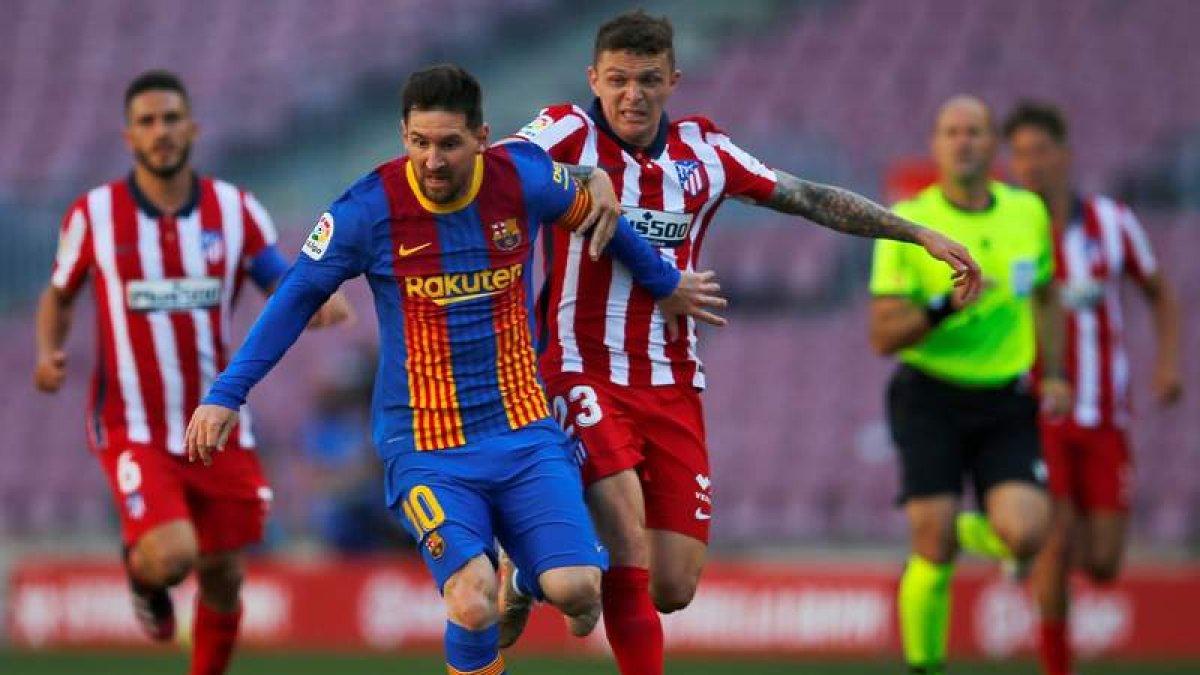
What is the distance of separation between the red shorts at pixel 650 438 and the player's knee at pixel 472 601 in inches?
30.1

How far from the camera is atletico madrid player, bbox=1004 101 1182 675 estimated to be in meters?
10.4

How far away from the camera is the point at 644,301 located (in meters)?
7.36

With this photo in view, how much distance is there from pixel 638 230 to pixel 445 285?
0.96 meters

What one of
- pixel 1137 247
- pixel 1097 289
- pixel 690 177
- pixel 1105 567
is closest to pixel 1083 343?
pixel 1097 289

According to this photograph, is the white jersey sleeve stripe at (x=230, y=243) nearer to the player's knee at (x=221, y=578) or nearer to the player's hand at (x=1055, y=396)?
the player's knee at (x=221, y=578)

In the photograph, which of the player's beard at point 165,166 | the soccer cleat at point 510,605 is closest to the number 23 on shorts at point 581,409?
the soccer cleat at point 510,605

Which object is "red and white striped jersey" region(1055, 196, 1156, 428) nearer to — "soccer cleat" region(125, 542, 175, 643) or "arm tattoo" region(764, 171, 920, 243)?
"arm tattoo" region(764, 171, 920, 243)

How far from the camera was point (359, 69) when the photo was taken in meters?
19.6

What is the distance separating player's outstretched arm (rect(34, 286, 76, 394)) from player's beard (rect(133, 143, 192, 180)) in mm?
632

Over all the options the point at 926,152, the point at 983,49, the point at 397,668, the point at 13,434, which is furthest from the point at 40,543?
the point at 983,49

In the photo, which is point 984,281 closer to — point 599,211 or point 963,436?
point 963,436

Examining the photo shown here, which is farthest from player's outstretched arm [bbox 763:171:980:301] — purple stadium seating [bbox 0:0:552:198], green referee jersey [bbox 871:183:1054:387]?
purple stadium seating [bbox 0:0:552:198]

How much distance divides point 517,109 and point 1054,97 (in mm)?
4968

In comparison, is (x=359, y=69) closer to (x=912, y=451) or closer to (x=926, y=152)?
(x=926, y=152)
